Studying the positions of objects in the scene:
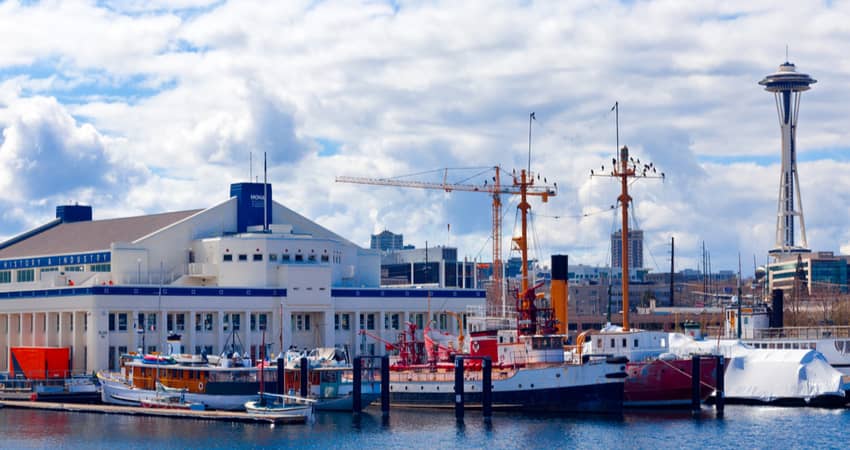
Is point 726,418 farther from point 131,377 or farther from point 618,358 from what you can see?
point 131,377

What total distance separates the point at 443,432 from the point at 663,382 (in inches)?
807

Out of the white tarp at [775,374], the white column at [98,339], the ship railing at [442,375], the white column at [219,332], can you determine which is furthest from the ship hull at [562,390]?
the white column at [98,339]

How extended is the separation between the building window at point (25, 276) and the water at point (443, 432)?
37.7m

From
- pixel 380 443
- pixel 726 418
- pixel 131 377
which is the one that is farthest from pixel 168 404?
pixel 726 418

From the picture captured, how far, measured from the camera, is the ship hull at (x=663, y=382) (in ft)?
318

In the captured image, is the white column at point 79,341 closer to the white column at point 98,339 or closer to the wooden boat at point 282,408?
the white column at point 98,339

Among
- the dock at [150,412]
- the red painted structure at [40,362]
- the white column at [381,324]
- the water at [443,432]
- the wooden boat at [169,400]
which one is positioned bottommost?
the water at [443,432]

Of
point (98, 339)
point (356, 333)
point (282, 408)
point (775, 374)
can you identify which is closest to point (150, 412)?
point (282, 408)

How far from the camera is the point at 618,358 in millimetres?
92438

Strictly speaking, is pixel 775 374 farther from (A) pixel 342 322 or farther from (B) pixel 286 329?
(B) pixel 286 329

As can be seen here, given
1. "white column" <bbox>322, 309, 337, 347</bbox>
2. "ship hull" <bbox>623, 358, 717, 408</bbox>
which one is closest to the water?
"ship hull" <bbox>623, 358, 717, 408</bbox>

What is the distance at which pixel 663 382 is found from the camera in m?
97.2

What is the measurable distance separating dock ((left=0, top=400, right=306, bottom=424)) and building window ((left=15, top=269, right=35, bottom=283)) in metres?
30.0

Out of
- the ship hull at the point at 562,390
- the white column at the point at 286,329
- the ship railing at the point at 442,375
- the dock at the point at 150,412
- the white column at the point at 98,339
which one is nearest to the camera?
the dock at the point at 150,412
